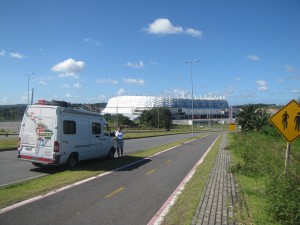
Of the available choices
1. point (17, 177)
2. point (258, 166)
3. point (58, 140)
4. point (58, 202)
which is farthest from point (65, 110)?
point (258, 166)

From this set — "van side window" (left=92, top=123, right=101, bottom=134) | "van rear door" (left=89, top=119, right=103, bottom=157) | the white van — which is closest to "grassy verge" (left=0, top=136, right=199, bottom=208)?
the white van

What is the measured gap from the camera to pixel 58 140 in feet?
42.2

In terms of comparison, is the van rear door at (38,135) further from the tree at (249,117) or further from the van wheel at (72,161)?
the tree at (249,117)

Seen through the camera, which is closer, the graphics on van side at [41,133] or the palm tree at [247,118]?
the graphics on van side at [41,133]

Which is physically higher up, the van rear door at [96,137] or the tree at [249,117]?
the tree at [249,117]

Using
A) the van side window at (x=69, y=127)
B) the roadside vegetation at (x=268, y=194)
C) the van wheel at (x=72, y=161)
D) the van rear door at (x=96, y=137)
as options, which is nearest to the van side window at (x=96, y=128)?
the van rear door at (x=96, y=137)

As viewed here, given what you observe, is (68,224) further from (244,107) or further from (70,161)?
(244,107)

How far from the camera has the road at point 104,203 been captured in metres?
6.70

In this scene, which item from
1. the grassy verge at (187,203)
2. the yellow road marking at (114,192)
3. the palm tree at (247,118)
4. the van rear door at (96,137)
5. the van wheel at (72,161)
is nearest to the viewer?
the grassy verge at (187,203)

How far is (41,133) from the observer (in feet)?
42.9

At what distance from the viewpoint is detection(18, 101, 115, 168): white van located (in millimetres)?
12859

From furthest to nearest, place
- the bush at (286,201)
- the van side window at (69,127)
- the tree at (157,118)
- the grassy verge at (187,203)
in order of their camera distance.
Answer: the tree at (157,118) → the van side window at (69,127) → the grassy verge at (187,203) → the bush at (286,201)

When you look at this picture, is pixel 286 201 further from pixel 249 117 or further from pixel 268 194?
pixel 249 117

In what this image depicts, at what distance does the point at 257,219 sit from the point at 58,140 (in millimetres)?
8355
